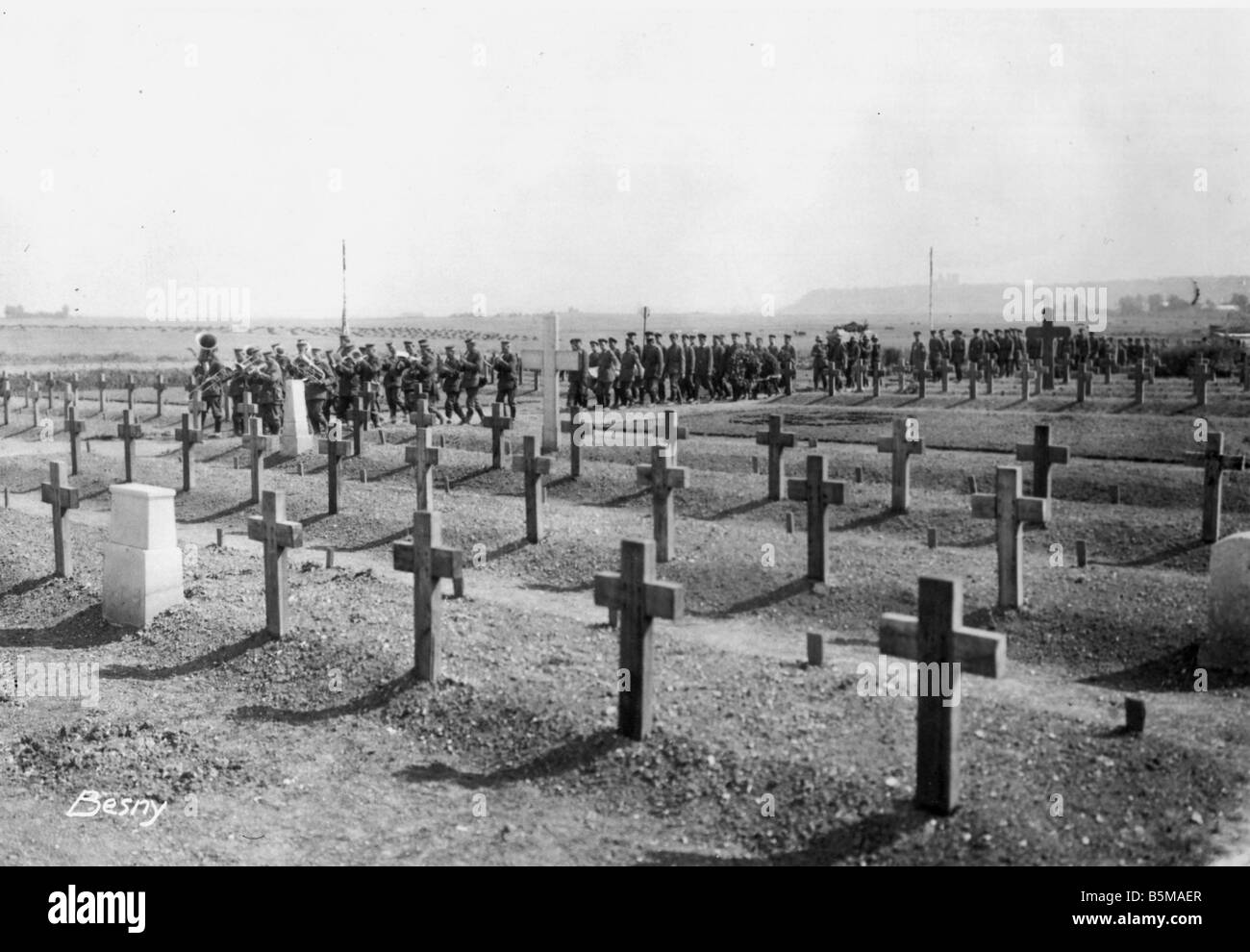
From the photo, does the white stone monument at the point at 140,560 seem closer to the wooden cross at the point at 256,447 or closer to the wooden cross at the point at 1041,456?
the wooden cross at the point at 256,447

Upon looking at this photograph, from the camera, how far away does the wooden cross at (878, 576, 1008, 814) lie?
259 inches

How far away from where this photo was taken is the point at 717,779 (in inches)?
289

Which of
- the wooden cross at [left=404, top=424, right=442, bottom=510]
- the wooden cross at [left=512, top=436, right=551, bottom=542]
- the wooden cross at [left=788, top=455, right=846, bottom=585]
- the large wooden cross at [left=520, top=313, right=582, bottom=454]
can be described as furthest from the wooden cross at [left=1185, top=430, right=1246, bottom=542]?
the large wooden cross at [left=520, top=313, right=582, bottom=454]

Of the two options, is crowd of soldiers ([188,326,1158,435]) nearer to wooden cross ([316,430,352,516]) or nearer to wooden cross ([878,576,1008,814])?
wooden cross ([316,430,352,516])

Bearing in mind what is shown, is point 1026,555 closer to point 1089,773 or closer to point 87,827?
point 1089,773

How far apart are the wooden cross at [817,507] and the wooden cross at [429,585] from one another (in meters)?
4.48

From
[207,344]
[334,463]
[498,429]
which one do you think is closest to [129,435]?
[334,463]

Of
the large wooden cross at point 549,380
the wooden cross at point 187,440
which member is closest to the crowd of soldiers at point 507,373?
the wooden cross at point 187,440

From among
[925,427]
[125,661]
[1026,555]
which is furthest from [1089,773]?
[925,427]

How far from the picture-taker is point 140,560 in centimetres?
1141

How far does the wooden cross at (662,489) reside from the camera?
44.3ft

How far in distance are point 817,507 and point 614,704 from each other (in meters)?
4.61
